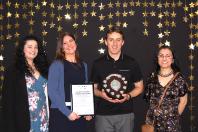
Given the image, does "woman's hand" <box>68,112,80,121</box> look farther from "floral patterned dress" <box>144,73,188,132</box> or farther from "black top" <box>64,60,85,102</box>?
"floral patterned dress" <box>144,73,188,132</box>

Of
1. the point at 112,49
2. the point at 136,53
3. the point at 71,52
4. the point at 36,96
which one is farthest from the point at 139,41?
the point at 36,96

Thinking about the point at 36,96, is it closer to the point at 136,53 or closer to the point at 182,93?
the point at 182,93

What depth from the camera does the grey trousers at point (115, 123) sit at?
3.92m

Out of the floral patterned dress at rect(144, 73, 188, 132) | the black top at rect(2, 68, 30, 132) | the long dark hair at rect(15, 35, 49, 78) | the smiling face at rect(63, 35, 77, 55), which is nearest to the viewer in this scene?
the black top at rect(2, 68, 30, 132)

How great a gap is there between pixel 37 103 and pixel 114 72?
0.92 m

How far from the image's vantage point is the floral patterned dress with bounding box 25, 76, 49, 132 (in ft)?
11.8

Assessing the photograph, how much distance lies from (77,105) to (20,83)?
0.62 m

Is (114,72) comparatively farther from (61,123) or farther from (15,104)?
(15,104)

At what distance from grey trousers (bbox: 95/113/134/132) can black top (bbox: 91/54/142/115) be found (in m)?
0.04

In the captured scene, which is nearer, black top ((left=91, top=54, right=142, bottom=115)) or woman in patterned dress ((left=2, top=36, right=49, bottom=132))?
woman in patterned dress ((left=2, top=36, right=49, bottom=132))

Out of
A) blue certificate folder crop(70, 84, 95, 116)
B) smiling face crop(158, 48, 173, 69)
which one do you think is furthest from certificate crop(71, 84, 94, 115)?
smiling face crop(158, 48, 173, 69)

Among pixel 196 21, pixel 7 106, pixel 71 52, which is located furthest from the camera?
pixel 196 21

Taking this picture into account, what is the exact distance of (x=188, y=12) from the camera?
534 cm

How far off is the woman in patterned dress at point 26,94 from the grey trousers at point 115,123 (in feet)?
1.99
